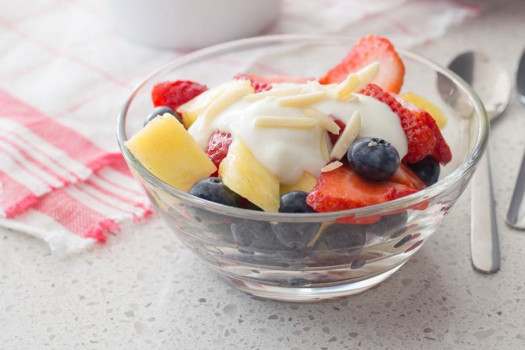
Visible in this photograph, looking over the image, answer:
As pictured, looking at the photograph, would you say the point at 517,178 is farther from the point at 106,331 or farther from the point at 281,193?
the point at 106,331

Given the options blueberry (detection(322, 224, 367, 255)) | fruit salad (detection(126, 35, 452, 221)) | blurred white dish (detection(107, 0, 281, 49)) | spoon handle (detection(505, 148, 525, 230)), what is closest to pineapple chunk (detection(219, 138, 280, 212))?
fruit salad (detection(126, 35, 452, 221))

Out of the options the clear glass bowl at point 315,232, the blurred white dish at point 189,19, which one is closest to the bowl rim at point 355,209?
the clear glass bowl at point 315,232

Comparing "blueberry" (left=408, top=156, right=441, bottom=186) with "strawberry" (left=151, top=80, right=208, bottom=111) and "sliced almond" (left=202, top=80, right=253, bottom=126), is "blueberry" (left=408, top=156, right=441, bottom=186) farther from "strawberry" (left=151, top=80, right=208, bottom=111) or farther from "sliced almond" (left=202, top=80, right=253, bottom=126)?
"strawberry" (left=151, top=80, right=208, bottom=111)

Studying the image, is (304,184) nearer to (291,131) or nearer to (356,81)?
(291,131)

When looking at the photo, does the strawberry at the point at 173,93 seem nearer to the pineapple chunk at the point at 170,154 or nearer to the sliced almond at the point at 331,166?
the pineapple chunk at the point at 170,154

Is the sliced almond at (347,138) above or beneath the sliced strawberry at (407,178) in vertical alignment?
above

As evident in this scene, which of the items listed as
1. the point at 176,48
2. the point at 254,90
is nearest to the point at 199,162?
the point at 254,90
